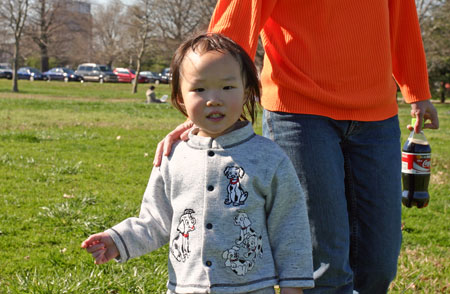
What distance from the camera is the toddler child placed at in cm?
210

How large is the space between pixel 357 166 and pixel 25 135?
9672 millimetres

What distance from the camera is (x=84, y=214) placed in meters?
5.62

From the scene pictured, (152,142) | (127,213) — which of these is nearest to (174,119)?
(152,142)

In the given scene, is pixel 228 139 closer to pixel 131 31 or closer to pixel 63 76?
pixel 131 31

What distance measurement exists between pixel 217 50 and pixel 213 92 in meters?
0.17

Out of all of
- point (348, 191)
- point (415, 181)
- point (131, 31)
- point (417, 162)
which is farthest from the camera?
point (131, 31)

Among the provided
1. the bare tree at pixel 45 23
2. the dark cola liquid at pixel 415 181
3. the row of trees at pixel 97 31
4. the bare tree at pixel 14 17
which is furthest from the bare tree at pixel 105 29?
the dark cola liquid at pixel 415 181

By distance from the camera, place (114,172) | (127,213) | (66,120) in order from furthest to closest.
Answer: (66,120) < (114,172) < (127,213)

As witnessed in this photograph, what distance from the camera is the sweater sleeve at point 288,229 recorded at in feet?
7.00

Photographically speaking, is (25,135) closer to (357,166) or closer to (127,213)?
(127,213)

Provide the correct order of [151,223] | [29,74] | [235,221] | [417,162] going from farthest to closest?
[29,74] → [417,162] → [151,223] → [235,221]

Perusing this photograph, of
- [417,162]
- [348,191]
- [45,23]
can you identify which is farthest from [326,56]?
[45,23]

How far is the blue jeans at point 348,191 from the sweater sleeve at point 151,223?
0.65 metres

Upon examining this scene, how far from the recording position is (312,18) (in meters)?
2.70
